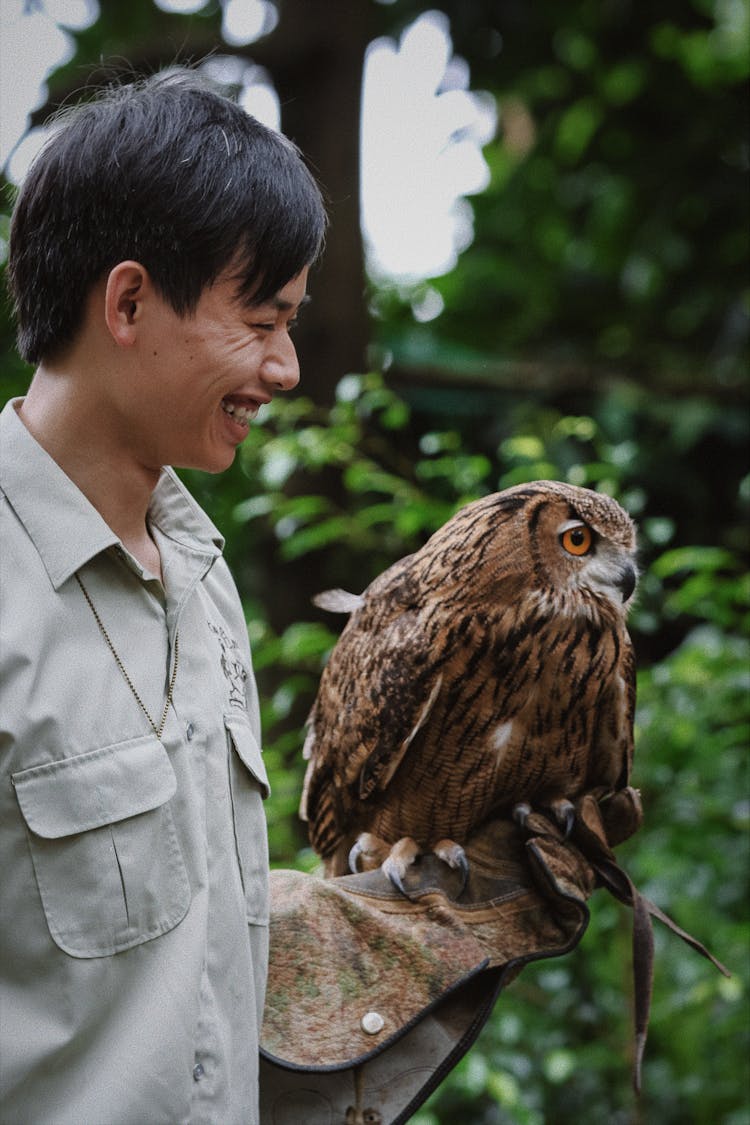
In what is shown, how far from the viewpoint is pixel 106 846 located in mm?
1136

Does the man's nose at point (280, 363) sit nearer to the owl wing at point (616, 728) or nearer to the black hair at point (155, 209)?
the black hair at point (155, 209)

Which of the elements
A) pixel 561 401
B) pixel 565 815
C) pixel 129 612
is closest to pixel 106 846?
pixel 129 612

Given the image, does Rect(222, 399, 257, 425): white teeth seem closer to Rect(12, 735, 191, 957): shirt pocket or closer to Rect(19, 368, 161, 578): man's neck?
Rect(19, 368, 161, 578): man's neck

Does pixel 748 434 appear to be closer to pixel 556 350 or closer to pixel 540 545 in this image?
pixel 556 350

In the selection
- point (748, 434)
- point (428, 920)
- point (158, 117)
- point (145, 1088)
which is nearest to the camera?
point (145, 1088)

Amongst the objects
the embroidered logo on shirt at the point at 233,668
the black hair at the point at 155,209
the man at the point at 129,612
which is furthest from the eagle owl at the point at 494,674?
the black hair at the point at 155,209

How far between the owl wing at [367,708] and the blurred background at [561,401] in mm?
669

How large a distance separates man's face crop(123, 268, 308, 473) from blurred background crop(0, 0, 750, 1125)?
135cm

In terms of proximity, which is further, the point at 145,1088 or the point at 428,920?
the point at 428,920

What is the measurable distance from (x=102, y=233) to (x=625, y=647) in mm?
1115

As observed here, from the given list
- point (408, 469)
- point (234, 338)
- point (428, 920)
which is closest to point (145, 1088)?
point (428, 920)

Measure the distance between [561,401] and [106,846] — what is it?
4.06 metres

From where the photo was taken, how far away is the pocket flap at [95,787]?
108 cm

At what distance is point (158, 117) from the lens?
48.5 inches
